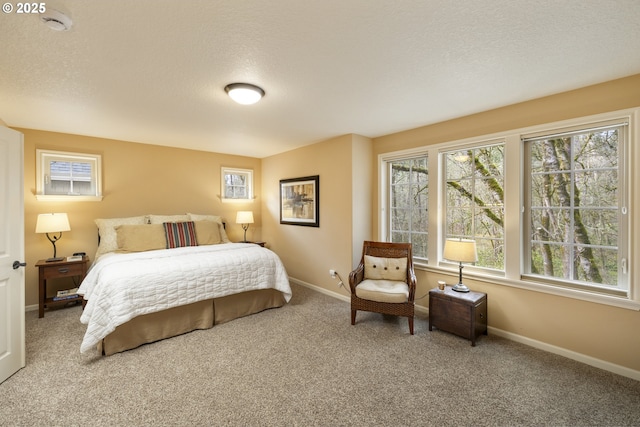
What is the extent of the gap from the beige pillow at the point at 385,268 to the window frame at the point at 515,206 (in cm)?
35

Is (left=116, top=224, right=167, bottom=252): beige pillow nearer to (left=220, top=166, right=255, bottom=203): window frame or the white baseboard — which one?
(left=220, top=166, right=255, bottom=203): window frame

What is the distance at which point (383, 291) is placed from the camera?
9.75 feet

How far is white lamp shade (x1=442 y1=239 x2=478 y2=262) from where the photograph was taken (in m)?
2.78

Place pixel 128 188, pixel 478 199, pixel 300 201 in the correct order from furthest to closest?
pixel 300 201 → pixel 128 188 → pixel 478 199

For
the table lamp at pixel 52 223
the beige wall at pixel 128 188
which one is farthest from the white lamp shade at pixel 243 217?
the table lamp at pixel 52 223

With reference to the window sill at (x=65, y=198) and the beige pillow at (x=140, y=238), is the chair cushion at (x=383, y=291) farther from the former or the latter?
the window sill at (x=65, y=198)

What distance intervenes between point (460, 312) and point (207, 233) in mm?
3580

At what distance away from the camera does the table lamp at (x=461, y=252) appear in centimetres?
278

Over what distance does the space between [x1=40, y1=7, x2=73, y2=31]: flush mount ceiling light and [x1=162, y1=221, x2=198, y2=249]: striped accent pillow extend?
2837mm

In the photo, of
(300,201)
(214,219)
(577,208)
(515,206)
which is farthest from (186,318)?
(577,208)

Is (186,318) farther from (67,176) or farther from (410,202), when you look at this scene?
(410,202)

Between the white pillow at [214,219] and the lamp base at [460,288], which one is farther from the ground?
the white pillow at [214,219]

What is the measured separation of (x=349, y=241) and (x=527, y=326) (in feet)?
6.90

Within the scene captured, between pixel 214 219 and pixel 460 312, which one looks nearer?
pixel 460 312
